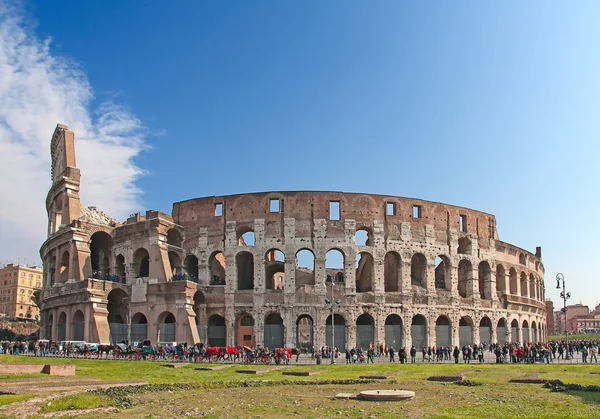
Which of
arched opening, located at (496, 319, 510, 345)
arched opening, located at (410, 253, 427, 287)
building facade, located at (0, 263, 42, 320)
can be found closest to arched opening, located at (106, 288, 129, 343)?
arched opening, located at (410, 253, 427, 287)

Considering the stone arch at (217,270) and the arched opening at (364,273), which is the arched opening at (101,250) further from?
the arched opening at (364,273)

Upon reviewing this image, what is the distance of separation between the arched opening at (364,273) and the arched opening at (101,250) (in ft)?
62.8

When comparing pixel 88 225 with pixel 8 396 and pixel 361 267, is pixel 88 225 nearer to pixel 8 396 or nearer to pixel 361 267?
pixel 361 267

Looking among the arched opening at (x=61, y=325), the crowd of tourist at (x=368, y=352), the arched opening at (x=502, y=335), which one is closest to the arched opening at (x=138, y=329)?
the crowd of tourist at (x=368, y=352)

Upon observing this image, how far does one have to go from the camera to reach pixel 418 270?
150ft

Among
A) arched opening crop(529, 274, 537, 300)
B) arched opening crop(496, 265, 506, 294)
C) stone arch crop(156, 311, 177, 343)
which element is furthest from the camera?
arched opening crop(529, 274, 537, 300)

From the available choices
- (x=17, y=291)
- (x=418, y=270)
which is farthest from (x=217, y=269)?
(x=17, y=291)

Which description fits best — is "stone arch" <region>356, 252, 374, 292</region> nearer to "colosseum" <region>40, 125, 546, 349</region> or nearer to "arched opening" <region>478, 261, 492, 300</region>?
"colosseum" <region>40, 125, 546, 349</region>

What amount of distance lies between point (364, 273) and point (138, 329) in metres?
16.4

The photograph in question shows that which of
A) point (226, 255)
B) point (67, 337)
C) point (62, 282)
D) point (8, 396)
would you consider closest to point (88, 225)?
point (62, 282)

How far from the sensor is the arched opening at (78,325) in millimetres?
41625

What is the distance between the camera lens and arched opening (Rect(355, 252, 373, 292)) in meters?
43.5

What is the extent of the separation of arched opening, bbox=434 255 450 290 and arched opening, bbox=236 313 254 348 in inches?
571

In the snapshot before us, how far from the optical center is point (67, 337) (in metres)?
42.4
